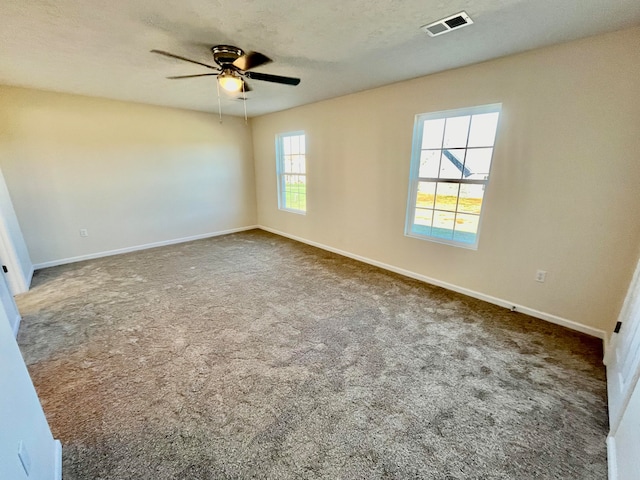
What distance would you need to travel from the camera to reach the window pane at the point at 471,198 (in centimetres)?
281

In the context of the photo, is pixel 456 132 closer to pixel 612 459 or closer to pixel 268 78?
pixel 268 78

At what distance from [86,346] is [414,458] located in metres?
2.55

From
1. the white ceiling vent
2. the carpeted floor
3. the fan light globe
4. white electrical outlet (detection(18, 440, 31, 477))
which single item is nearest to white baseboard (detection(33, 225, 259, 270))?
the carpeted floor

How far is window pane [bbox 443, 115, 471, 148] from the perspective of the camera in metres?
2.84

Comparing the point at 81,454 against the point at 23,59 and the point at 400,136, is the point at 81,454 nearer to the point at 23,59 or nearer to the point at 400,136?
the point at 23,59

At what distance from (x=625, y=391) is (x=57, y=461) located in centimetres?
287

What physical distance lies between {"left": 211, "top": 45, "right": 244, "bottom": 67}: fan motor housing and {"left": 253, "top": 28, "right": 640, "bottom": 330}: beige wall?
1.87 metres

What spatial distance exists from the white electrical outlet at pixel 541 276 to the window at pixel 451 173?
0.60 m

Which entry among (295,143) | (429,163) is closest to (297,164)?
(295,143)

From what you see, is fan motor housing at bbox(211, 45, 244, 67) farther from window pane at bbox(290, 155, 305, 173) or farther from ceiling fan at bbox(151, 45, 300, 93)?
window pane at bbox(290, 155, 305, 173)

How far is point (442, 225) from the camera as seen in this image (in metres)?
3.21

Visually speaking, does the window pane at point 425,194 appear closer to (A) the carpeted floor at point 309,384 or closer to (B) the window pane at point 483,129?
(B) the window pane at point 483,129

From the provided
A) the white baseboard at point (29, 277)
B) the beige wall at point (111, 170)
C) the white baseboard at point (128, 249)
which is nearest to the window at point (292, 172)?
the beige wall at point (111, 170)

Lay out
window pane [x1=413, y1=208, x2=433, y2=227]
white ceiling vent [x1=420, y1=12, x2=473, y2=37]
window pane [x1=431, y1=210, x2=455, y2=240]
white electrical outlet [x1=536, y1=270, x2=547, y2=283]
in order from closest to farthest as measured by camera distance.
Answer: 1. white ceiling vent [x1=420, y1=12, x2=473, y2=37]
2. white electrical outlet [x1=536, y1=270, x2=547, y2=283]
3. window pane [x1=431, y1=210, x2=455, y2=240]
4. window pane [x1=413, y1=208, x2=433, y2=227]
